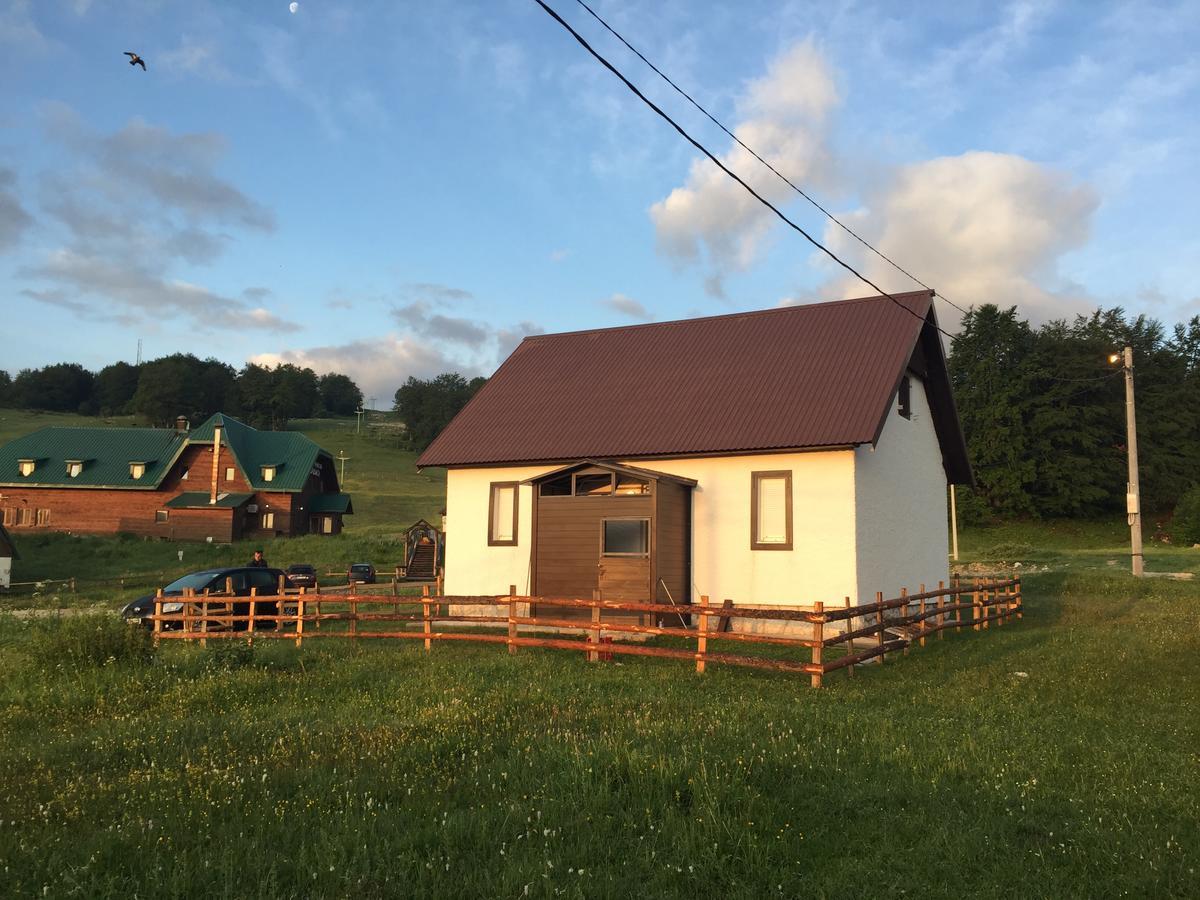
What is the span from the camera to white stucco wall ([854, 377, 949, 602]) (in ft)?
64.7

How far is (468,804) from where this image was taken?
697 cm

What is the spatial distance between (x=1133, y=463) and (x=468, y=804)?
2609 centimetres

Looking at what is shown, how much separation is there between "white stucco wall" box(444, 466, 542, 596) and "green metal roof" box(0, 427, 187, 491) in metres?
40.6

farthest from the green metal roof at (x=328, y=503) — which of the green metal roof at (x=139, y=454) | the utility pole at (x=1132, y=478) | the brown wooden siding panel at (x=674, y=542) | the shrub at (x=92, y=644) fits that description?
the utility pole at (x=1132, y=478)

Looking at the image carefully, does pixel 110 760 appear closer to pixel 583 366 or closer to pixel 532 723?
pixel 532 723

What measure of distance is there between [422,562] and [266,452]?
20.7 meters

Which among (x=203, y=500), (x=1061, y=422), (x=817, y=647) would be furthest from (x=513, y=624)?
(x=1061, y=422)

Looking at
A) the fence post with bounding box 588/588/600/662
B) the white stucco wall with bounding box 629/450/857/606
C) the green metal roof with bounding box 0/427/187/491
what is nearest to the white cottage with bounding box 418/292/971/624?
the white stucco wall with bounding box 629/450/857/606

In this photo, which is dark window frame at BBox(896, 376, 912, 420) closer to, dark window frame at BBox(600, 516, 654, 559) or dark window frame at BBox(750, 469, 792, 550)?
A: dark window frame at BBox(750, 469, 792, 550)

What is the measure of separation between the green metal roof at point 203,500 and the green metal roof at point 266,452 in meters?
1.69

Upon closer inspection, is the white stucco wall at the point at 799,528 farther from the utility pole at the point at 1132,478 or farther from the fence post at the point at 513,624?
the utility pole at the point at 1132,478

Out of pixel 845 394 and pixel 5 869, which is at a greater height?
pixel 845 394

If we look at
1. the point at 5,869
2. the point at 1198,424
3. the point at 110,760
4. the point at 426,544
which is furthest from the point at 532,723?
the point at 1198,424

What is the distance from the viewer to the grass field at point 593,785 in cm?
577
